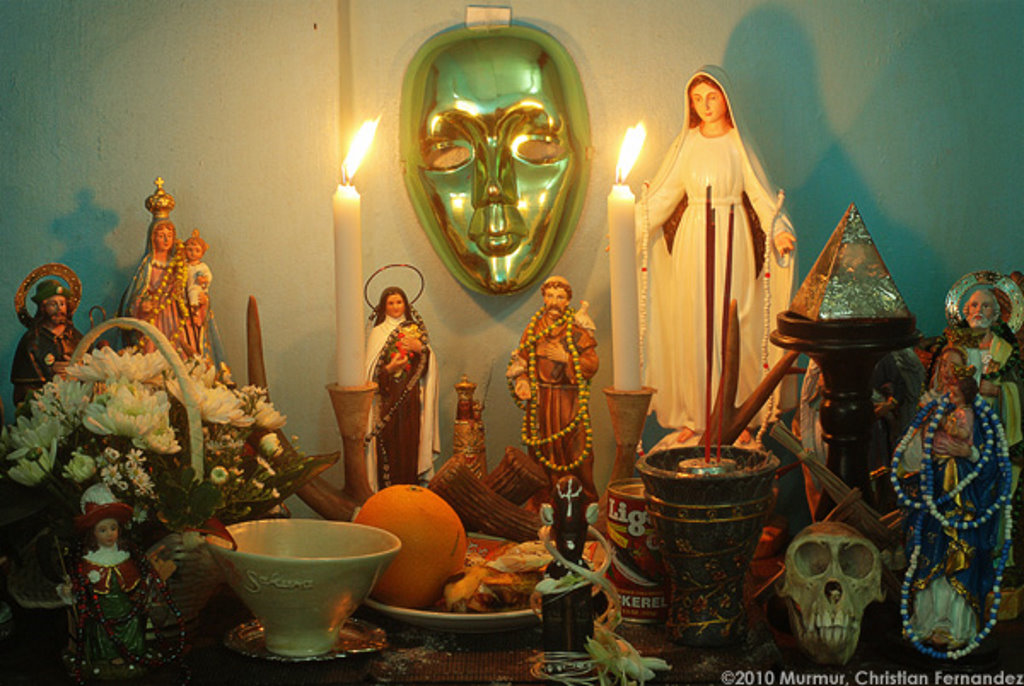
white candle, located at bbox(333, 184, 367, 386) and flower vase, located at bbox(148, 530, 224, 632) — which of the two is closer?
flower vase, located at bbox(148, 530, 224, 632)

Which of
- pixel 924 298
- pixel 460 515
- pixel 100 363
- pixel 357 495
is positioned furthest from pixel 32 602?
pixel 924 298

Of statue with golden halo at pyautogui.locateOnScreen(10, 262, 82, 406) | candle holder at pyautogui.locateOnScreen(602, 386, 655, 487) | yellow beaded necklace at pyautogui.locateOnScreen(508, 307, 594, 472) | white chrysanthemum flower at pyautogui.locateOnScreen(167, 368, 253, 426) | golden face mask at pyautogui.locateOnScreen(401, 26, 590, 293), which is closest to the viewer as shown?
white chrysanthemum flower at pyautogui.locateOnScreen(167, 368, 253, 426)

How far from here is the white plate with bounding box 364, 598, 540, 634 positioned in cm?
121

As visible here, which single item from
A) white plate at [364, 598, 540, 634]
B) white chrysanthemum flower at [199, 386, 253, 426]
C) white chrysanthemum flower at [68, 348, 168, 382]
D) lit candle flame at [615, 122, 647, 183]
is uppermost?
lit candle flame at [615, 122, 647, 183]

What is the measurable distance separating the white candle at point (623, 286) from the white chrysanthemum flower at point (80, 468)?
57 cm

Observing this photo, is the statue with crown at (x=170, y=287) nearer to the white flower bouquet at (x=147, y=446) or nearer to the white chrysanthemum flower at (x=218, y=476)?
the white flower bouquet at (x=147, y=446)

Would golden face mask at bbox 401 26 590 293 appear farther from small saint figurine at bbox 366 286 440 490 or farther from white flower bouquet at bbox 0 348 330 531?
white flower bouquet at bbox 0 348 330 531

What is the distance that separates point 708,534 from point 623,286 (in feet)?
1.07

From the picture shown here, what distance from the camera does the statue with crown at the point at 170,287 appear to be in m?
1.60

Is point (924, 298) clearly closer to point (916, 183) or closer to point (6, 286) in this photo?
point (916, 183)

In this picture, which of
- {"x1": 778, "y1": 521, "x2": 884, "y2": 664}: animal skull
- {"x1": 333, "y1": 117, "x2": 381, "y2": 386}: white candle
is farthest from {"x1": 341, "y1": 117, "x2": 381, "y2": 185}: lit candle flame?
{"x1": 778, "y1": 521, "x2": 884, "y2": 664}: animal skull

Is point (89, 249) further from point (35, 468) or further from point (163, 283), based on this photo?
point (35, 468)

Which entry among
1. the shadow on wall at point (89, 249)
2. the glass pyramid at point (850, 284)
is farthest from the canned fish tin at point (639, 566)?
the shadow on wall at point (89, 249)

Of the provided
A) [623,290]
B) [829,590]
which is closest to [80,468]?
[623,290]
